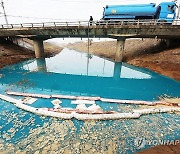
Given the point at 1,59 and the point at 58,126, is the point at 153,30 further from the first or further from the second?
the point at 1,59

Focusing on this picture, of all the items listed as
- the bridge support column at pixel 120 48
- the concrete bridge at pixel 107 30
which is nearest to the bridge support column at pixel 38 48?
the concrete bridge at pixel 107 30

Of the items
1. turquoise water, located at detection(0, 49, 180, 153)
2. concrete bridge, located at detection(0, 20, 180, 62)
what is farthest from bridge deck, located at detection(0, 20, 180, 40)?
turquoise water, located at detection(0, 49, 180, 153)

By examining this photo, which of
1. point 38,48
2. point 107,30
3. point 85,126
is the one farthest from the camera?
point 38,48

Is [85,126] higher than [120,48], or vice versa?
[120,48]

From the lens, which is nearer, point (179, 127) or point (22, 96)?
point (179, 127)

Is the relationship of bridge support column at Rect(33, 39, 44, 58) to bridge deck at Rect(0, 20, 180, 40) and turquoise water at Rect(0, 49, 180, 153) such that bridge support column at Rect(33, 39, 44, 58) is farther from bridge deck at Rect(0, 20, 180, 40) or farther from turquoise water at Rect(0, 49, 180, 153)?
turquoise water at Rect(0, 49, 180, 153)

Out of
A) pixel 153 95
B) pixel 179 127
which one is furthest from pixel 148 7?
pixel 179 127

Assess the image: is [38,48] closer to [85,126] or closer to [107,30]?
[107,30]

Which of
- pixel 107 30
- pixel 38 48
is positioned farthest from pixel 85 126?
pixel 38 48
